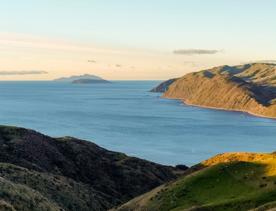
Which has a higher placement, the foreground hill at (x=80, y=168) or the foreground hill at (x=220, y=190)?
the foreground hill at (x=220, y=190)

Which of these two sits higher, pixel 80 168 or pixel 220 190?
pixel 220 190

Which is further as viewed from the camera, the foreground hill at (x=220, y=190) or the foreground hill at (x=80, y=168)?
the foreground hill at (x=80, y=168)

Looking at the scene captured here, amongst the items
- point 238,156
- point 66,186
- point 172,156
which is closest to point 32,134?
point 66,186

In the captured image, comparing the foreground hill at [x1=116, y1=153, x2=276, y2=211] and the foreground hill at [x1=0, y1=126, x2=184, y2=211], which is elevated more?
the foreground hill at [x1=116, y1=153, x2=276, y2=211]

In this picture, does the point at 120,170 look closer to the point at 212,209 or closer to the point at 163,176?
the point at 163,176

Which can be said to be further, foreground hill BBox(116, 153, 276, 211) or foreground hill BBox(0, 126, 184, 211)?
foreground hill BBox(0, 126, 184, 211)
